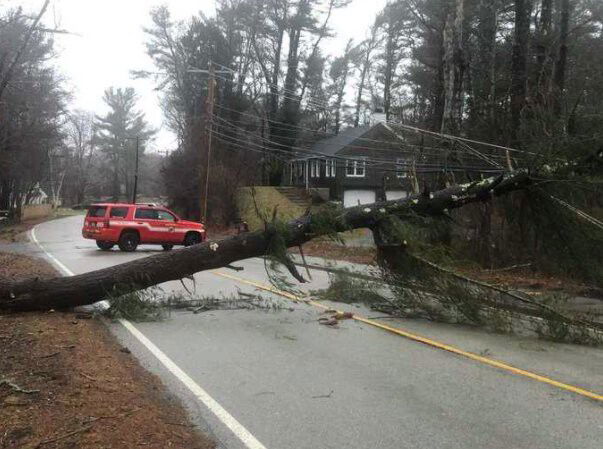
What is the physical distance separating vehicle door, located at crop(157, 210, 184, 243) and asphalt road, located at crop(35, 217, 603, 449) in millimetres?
14958

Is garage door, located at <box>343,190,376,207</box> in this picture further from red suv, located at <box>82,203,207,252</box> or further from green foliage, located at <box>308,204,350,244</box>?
green foliage, located at <box>308,204,350,244</box>

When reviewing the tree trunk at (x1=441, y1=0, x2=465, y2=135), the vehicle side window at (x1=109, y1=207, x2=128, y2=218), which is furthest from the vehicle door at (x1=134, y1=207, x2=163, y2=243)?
the tree trunk at (x1=441, y1=0, x2=465, y2=135)

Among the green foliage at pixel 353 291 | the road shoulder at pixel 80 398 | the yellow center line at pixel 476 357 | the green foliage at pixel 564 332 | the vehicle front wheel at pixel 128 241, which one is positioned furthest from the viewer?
the vehicle front wheel at pixel 128 241

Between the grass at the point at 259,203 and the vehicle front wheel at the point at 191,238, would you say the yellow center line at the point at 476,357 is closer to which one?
the vehicle front wheel at the point at 191,238

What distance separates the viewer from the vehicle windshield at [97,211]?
2253 centimetres

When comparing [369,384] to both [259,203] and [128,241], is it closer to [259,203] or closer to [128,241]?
[128,241]

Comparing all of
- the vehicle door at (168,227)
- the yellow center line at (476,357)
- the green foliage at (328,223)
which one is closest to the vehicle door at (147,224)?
the vehicle door at (168,227)

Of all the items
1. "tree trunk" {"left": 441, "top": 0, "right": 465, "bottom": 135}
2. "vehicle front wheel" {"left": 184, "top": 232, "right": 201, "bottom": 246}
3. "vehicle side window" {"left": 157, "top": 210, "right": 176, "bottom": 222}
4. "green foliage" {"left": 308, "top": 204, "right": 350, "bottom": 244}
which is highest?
"tree trunk" {"left": 441, "top": 0, "right": 465, "bottom": 135}

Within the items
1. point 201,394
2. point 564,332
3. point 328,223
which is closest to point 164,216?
point 328,223

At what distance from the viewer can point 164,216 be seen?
24281 mm

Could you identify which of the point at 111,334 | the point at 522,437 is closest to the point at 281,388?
the point at 522,437

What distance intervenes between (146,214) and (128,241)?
143 centimetres

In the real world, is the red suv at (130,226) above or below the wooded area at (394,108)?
below

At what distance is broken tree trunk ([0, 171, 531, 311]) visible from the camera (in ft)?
30.8
